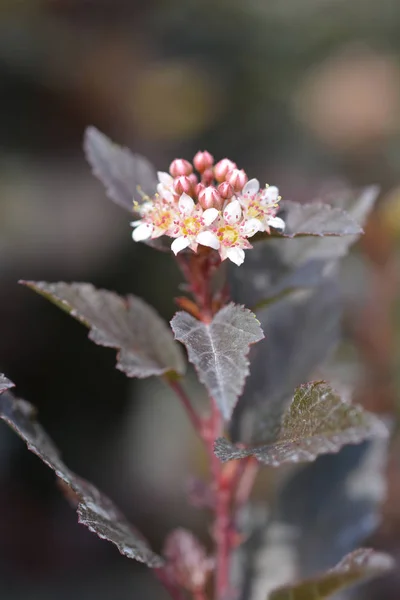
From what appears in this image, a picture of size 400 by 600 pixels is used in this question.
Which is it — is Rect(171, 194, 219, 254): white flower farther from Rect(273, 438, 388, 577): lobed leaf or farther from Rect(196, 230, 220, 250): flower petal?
Rect(273, 438, 388, 577): lobed leaf

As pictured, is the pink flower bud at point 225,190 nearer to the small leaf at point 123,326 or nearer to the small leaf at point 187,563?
the small leaf at point 123,326

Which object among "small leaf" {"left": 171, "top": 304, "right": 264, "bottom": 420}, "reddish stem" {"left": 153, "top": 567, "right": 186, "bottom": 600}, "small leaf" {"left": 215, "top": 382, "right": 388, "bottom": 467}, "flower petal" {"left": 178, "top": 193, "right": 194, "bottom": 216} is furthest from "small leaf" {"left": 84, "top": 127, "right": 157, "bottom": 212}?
"reddish stem" {"left": 153, "top": 567, "right": 186, "bottom": 600}

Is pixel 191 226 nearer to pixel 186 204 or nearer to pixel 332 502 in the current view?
pixel 186 204

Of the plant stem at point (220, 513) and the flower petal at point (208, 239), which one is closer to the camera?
the flower petal at point (208, 239)

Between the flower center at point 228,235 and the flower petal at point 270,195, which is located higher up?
the flower petal at point 270,195

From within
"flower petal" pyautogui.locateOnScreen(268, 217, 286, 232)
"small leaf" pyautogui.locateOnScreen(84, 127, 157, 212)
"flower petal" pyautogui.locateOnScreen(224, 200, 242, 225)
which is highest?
"small leaf" pyautogui.locateOnScreen(84, 127, 157, 212)

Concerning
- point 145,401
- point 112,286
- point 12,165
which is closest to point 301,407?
point 145,401

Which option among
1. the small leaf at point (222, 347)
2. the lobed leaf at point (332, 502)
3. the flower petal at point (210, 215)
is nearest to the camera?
the small leaf at point (222, 347)

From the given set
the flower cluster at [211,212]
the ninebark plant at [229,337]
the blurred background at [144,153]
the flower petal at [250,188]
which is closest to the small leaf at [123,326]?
the ninebark plant at [229,337]
